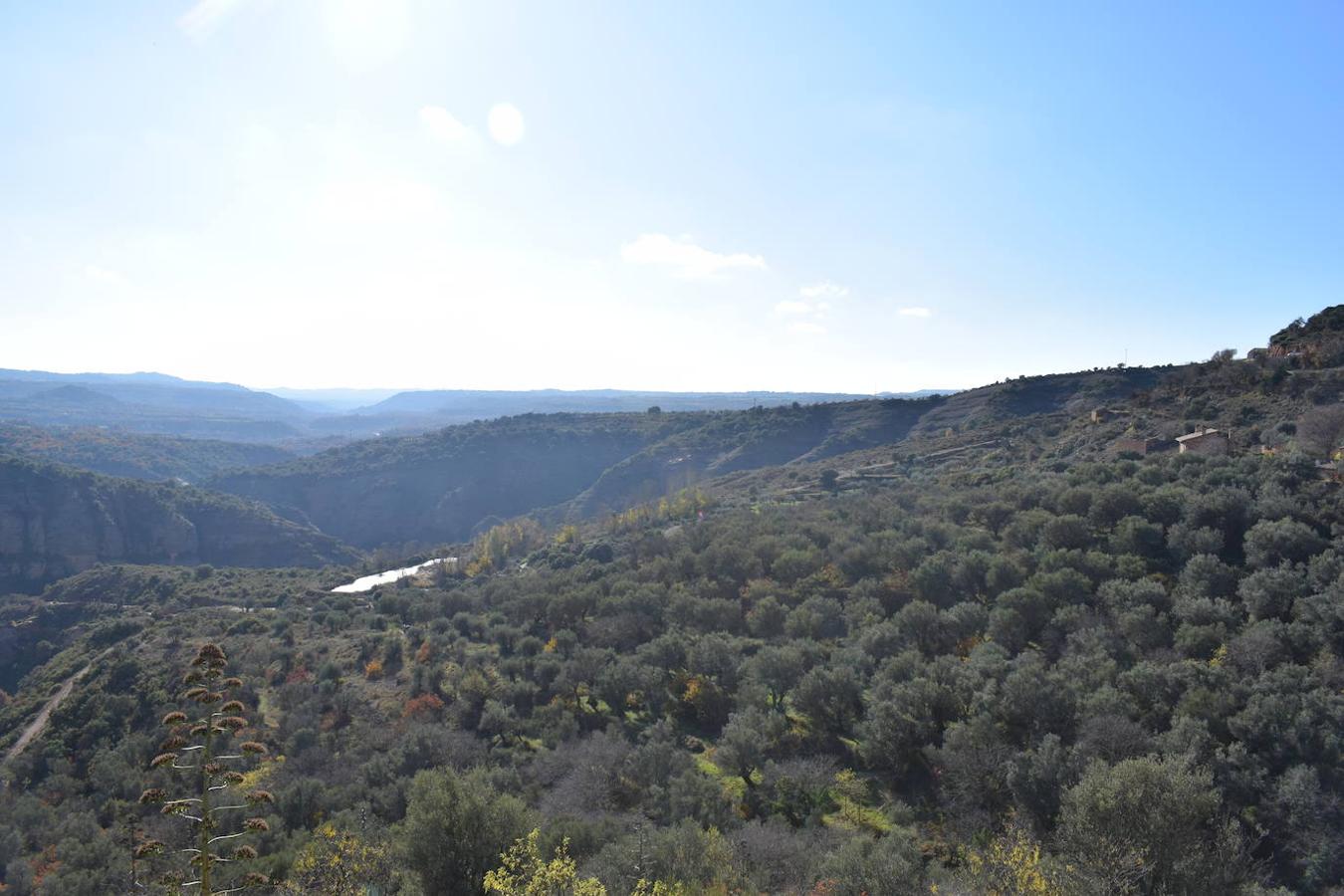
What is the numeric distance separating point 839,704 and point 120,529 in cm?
11344

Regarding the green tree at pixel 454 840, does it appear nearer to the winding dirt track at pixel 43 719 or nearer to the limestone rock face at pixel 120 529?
the winding dirt track at pixel 43 719

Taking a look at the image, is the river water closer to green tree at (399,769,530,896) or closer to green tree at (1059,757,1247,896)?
green tree at (399,769,530,896)

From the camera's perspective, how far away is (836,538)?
132 ft

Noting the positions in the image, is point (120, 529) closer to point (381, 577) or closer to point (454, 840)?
point (381, 577)

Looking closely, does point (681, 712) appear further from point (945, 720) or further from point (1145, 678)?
point (1145, 678)

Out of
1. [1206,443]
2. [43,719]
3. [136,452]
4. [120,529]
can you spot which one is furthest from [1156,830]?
[136,452]

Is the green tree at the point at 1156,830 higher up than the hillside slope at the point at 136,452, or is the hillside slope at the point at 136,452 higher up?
the green tree at the point at 1156,830

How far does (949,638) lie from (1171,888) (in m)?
15.4

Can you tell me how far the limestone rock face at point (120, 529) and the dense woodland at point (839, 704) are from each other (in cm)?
5303

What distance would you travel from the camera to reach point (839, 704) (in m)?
23.9

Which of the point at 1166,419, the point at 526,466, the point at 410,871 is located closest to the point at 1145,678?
the point at 410,871

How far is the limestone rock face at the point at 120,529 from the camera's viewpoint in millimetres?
89562

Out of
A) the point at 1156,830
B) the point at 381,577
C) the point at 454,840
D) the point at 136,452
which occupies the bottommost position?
the point at 381,577

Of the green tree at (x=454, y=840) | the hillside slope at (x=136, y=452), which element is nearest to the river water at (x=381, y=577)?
the green tree at (x=454, y=840)
